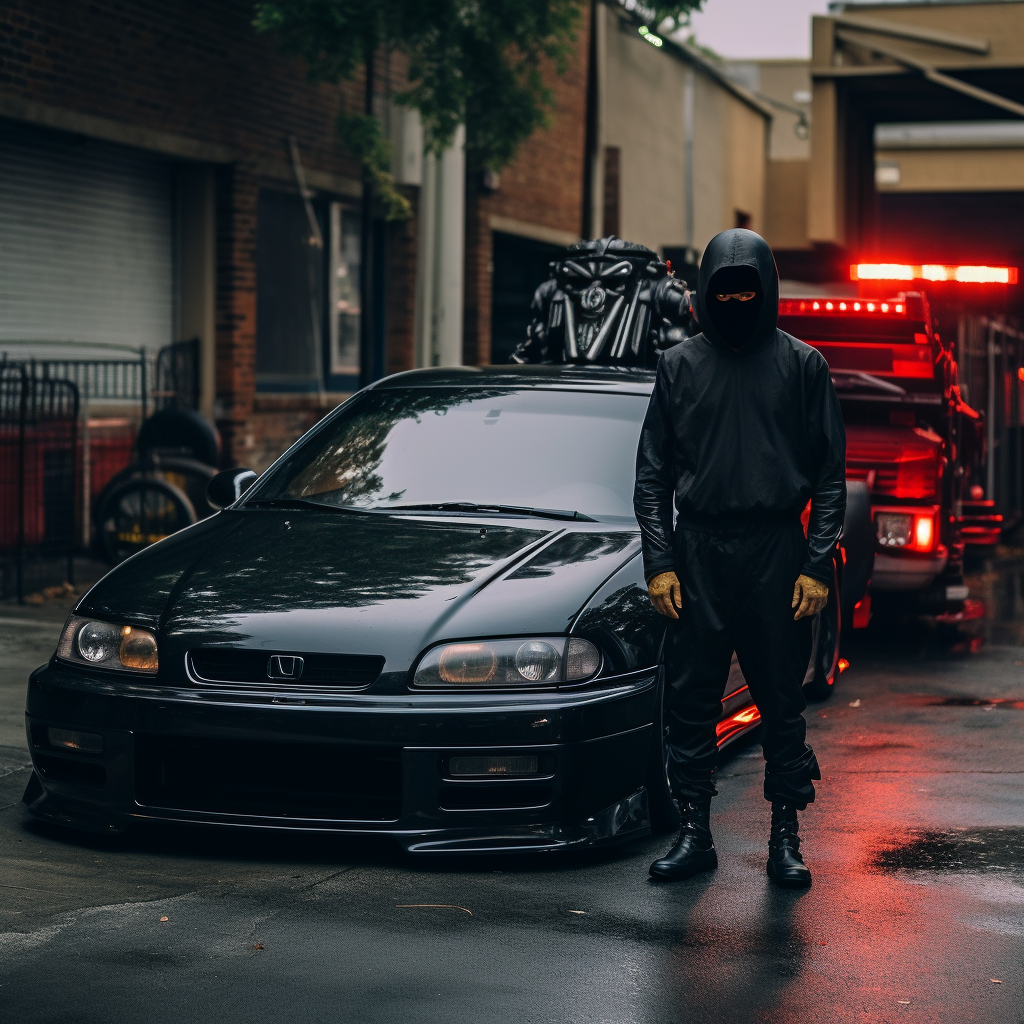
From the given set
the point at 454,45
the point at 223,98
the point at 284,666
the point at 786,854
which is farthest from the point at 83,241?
the point at 786,854

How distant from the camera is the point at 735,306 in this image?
5.16 meters

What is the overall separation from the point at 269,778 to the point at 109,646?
2.15ft

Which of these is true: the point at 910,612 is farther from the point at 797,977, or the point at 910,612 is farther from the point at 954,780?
the point at 797,977

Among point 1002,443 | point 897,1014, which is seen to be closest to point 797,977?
point 897,1014

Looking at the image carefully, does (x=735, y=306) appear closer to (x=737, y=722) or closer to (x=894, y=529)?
(x=737, y=722)

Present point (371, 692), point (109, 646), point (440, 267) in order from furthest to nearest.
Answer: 1. point (440, 267)
2. point (109, 646)
3. point (371, 692)

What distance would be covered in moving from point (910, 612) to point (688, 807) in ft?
22.8

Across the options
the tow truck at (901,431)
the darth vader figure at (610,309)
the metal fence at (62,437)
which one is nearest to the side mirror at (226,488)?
the tow truck at (901,431)

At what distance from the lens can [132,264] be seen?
1513 centimetres

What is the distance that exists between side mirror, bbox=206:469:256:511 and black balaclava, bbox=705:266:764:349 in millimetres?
2243

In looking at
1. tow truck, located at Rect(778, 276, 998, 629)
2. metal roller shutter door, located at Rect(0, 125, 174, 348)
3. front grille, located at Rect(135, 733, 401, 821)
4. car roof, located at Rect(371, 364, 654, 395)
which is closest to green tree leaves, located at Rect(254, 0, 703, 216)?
metal roller shutter door, located at Rect(0, 125, 174, 348)

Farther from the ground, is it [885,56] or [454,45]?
[885,56]

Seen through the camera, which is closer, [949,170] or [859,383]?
[859,383]

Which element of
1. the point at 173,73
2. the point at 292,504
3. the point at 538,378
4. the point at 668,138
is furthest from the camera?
the point at 668,138
